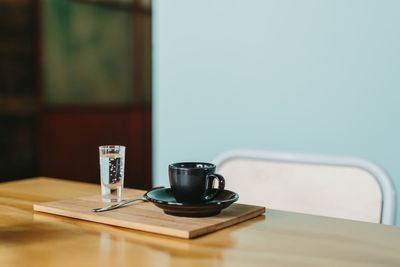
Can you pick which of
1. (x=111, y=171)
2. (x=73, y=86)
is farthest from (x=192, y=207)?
(x=73, y=86)

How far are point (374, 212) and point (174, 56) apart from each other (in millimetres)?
1099

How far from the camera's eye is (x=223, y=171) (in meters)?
1.32

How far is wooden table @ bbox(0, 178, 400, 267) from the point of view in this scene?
672mm

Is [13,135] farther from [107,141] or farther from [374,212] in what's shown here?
[374,212]

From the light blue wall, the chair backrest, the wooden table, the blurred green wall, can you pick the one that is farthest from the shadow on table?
the blurred green wall

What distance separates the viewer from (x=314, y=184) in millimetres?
1191

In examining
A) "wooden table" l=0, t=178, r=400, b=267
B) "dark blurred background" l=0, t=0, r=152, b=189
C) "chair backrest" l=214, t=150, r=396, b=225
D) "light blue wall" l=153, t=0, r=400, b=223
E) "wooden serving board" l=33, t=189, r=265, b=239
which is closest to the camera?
"wooden table" l=0, t=178, r=400, b=267

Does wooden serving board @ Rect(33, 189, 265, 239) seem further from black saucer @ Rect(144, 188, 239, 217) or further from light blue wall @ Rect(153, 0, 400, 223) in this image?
light blue wall @ Rect(153, 0, 400, 223)

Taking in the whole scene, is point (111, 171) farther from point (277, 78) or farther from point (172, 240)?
point (277, 78)

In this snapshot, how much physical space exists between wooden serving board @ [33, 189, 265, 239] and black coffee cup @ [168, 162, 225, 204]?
0.04 metres

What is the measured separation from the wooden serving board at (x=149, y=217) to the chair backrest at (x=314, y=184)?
0.95ft

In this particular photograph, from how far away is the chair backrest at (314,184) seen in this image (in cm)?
113

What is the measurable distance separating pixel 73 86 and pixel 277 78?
6.42 feet

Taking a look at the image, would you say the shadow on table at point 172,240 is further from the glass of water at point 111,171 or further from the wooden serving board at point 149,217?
the glass of water at point 111,171
